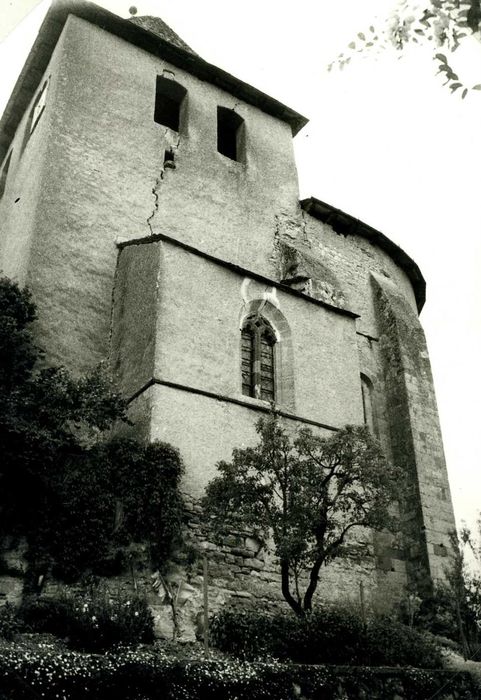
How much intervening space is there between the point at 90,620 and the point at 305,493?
142 inches

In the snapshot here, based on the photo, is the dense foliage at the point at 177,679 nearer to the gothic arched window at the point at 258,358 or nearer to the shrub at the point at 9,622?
the shrub at the point at 9,622

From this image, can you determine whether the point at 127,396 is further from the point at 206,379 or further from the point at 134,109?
the point at 134,109

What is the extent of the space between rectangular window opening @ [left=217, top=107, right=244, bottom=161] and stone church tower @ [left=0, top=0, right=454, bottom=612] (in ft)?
0.23

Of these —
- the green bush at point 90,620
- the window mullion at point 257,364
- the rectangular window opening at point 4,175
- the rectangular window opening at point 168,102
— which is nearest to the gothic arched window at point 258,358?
the window mullion at point 257,364

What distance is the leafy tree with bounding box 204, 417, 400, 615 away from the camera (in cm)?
1047

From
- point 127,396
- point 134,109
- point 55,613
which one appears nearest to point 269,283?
point 127,396

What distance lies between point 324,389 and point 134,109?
932 cm

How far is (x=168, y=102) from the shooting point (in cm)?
2094

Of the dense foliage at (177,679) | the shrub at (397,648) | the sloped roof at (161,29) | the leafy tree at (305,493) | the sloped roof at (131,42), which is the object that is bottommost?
the dense foliage at (177,679)

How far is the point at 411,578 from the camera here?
1502 centimetres

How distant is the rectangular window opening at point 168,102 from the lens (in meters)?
20.4

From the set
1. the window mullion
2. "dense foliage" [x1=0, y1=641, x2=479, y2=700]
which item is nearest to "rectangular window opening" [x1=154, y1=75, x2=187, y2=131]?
the window mullion

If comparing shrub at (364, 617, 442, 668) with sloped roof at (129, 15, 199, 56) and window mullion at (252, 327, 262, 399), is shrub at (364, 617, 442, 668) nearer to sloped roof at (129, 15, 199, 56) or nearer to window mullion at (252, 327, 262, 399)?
window mullion at (252, 327, 262, 399)

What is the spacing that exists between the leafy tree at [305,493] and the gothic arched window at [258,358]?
10.7 ft
